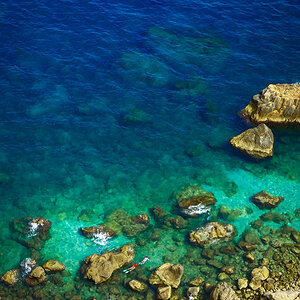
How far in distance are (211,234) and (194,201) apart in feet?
12.8

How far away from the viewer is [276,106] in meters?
41.7

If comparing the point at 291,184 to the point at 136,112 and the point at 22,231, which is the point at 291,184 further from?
the point at 22,231

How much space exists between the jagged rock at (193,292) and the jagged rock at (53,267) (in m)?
9.84

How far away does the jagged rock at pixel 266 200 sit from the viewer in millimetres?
35438

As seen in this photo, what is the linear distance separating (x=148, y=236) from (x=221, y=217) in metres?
6.92

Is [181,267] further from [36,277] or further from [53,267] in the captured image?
[36,277]

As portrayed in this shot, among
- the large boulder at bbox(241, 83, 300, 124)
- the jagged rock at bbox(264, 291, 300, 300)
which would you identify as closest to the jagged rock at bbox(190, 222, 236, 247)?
the jagged rock at bbox(264, 291, 300, 300)

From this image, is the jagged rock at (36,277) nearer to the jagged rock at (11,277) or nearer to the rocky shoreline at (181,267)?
the rocky shoreline at (181,267)

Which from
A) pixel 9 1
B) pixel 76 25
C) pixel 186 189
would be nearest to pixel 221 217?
pixel 186 189

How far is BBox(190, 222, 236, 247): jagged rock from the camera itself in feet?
105

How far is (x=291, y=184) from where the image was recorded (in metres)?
37.9

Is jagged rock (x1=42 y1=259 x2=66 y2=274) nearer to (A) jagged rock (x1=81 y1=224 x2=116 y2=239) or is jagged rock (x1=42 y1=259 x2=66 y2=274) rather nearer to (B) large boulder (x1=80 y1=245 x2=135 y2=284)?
(B) large boulder (x1=80 y1=245 x2=135 y2=284)

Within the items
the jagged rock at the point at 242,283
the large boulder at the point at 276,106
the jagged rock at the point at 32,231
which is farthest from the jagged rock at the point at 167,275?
the large boulder at the point at 276,106

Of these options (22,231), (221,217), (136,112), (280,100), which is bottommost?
(22,231)
